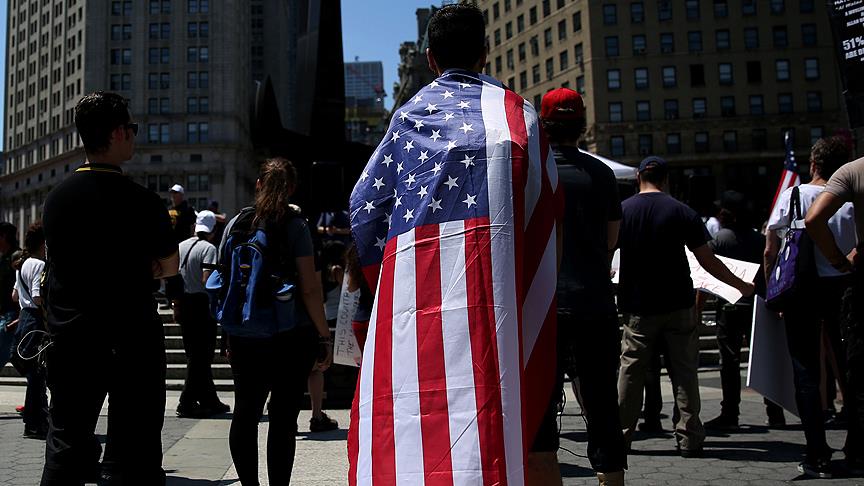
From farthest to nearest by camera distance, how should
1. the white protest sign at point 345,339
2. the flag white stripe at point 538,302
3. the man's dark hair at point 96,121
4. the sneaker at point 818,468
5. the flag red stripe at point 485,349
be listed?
the white protest sign at point 345,339 → the sneaker at point 818,468 → the man's dark hair at point 96,121 → the flag white stripe at point 538,302 → the flag red stripe at point 485,349

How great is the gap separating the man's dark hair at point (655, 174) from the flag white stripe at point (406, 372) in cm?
368

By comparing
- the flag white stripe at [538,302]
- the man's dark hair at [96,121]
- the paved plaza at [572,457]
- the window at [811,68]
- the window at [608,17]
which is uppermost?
the window at [608,17]

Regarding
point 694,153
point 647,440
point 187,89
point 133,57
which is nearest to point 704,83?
point 694,153

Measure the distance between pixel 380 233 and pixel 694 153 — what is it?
249 ft

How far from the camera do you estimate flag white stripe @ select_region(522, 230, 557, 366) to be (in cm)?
277

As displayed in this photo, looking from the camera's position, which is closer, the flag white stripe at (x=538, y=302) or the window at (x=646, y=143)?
the flag white stripe at (x=538, y=302)

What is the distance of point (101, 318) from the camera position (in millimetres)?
3463

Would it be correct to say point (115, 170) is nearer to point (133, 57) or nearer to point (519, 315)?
point (519, 315)

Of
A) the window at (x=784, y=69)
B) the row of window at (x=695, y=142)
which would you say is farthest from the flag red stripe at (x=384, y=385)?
the window at (x=784, y=69)

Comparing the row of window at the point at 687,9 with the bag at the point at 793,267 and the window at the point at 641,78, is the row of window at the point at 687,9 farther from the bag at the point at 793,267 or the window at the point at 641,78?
the bag at the point at 793,267

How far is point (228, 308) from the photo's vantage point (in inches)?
178

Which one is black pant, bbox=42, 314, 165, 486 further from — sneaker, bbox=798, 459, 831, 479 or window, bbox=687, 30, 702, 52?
window, bbox=687, 30, 702, 52

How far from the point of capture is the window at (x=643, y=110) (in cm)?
7412

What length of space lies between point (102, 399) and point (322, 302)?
4.82 ft
